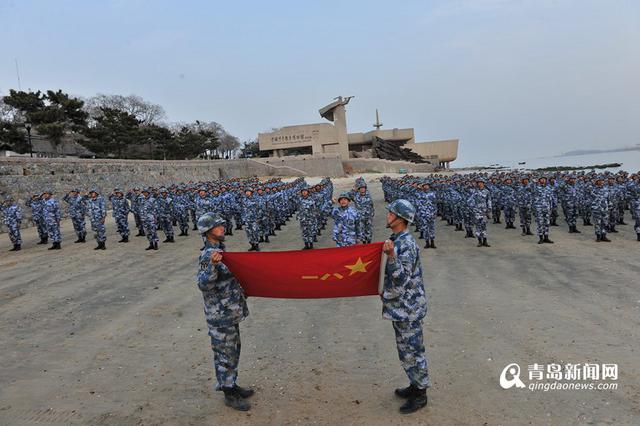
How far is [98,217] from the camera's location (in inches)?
610

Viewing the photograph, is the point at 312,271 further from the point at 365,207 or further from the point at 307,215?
the point at 307,215

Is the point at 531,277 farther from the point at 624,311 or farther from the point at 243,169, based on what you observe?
the point at 243,169

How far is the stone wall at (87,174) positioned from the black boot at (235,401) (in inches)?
867

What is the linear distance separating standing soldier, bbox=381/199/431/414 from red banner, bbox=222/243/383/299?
0.24 m

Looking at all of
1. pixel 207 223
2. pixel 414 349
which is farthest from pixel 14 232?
A: pixel 414 349

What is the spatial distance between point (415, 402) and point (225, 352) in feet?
6.71

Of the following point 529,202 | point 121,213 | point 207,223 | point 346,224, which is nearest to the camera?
point 207,223

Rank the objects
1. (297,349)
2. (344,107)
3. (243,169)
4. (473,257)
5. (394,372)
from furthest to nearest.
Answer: (344,107) < (243,169) < (473,257) < (297,349) < (394,372)

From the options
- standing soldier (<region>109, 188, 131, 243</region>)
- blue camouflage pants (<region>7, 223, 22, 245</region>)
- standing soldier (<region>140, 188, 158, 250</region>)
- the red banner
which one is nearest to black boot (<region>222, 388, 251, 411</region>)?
the red banner

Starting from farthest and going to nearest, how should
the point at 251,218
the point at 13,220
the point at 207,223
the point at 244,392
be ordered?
the point at 13,220
the point at 251,218
the point at 244,392
the point at 207,223

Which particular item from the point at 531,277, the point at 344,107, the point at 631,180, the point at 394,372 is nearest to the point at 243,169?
the point at 344,107

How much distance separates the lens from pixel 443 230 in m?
17.5

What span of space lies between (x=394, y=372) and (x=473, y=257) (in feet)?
24.8

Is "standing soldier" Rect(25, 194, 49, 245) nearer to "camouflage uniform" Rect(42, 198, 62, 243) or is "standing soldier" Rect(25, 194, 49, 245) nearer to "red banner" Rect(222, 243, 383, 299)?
"camouflage uniform" Rect(42, 198, 62, 243)
